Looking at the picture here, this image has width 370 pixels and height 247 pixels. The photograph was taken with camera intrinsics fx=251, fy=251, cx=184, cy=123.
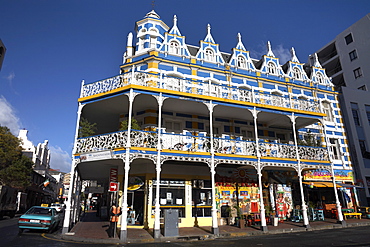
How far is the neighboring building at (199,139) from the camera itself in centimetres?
1367

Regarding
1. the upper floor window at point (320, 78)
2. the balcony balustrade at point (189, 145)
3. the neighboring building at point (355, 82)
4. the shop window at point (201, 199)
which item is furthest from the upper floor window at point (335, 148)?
the shop window at point (201, 199)

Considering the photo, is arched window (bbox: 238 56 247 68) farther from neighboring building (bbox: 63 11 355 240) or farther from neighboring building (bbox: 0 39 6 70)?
neighboring building (bbox: 0 39 6 70)

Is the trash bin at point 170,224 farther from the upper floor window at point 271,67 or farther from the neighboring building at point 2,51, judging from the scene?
the neighboring building at point 2,51

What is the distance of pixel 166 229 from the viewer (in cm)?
1173

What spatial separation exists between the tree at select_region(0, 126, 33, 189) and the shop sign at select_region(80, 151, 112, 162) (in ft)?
76.4

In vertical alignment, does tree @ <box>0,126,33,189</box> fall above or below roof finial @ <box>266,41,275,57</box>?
below

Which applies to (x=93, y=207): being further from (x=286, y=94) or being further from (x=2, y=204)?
(x=286, y=94)

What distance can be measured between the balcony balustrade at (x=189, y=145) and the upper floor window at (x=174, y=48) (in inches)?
255

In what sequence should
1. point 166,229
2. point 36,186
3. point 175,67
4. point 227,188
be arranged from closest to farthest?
point 166,229 < point 227,188 < point 175,67 < point 36,186

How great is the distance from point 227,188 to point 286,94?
396 inches

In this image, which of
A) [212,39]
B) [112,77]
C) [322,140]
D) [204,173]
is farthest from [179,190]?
[322,140]

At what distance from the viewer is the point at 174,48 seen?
1912 centimetres

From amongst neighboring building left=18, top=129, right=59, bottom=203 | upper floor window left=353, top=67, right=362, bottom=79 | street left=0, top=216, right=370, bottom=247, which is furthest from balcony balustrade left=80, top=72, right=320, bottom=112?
neighboring building left=18, top=129, right=59, bottom=203

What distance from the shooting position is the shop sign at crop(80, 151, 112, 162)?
1287cm
